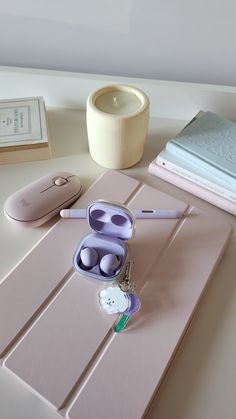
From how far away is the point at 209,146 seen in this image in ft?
1.94

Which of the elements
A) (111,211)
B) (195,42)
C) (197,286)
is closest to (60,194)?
(111,211)

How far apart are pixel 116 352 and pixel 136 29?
1.61ft

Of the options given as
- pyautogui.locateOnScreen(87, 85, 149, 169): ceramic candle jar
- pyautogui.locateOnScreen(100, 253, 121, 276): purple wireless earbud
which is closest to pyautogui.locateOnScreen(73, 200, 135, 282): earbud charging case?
pyautogui.locateOnScreen(100, 253, 121, 276): purple wireless earbud

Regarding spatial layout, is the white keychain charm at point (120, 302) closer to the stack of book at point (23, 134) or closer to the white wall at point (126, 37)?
the stack of book at point (23, 134)

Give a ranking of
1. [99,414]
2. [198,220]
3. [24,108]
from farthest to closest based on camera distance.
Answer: [24,108] < [198,220] < [99,414]

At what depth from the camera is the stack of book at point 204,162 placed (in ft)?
1.86

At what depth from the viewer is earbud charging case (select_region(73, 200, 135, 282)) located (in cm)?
48

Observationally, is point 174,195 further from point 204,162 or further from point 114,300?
point 114,300

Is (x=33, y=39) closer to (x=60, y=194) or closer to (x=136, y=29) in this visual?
(x=136, y=29)

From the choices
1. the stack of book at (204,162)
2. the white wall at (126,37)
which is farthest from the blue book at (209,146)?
the white wall at (126,37)

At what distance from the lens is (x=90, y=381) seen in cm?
42

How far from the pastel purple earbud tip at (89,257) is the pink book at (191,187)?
18 centimetres

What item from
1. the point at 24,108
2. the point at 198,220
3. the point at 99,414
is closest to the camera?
the point at 99,414

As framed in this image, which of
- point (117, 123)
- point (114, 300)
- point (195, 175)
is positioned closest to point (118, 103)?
point (117, 123)
